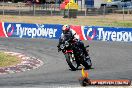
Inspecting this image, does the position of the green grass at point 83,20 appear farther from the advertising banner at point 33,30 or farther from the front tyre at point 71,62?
the front tyre at point 71,62

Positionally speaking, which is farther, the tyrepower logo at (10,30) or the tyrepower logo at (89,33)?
the tyrepower logo at (10,30)

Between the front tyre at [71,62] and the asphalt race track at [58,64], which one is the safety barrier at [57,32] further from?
the front tyre at [71,62]

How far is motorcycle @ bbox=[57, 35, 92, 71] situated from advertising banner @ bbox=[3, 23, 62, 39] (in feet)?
45.3

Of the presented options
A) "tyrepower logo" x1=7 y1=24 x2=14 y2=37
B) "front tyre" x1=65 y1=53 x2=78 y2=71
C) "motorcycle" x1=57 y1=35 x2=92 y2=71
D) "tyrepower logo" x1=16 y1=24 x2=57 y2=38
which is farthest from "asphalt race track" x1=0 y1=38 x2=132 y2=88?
"tyrepower logo" x1=7 y1=24 x2=14 y2=37

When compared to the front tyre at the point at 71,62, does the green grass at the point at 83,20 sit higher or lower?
lower

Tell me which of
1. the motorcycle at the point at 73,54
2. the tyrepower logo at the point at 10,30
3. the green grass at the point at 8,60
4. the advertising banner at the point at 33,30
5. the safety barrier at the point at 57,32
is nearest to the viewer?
the motorcycle at the point at 73,54

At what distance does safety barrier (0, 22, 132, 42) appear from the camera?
104 feet

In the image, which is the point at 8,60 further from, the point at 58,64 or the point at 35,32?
the point at 35,32

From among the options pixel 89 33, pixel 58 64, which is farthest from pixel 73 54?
pixel 89 33

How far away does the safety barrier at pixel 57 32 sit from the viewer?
31.5 m

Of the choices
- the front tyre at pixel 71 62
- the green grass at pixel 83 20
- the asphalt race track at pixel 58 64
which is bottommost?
the green grass at pixel 83 20

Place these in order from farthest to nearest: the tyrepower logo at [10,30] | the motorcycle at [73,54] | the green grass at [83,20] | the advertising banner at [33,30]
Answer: the green grass at [83,20], the tyrepower logo at [10,30], the advertising banner at [33,30], the motorcycle at [73,54]

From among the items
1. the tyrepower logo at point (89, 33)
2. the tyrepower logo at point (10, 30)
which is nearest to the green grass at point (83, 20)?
the tyrepower logo at point (89, 33)

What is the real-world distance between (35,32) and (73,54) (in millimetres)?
14952
